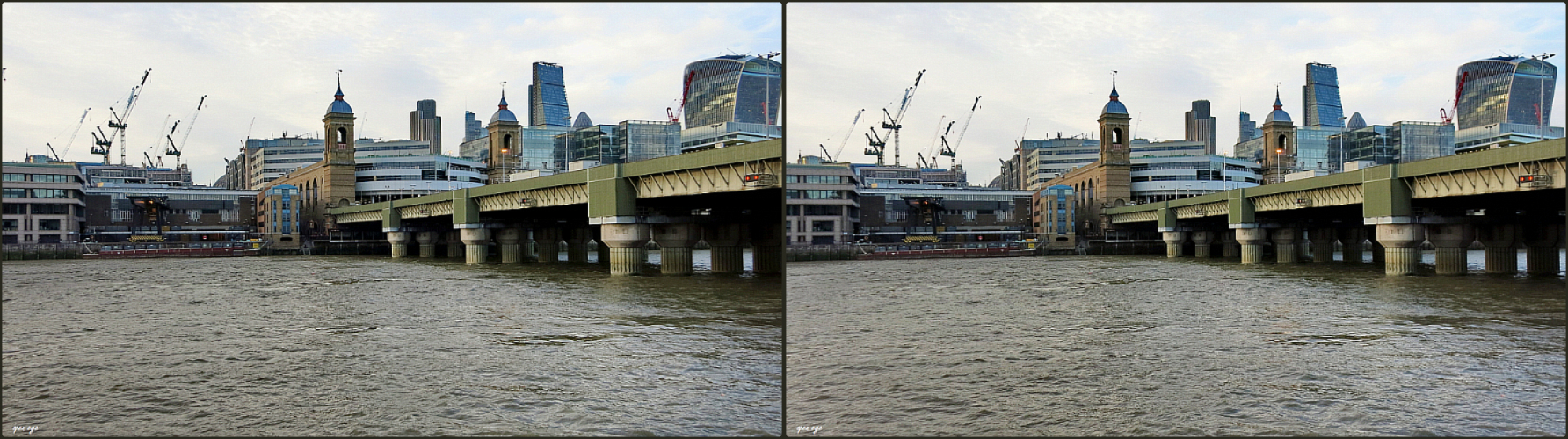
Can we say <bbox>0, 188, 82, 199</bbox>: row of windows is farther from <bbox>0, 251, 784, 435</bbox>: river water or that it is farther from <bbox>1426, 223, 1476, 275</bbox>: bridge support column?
<bbox>1426, 223, 1476, 275</bbox>: bridge support column

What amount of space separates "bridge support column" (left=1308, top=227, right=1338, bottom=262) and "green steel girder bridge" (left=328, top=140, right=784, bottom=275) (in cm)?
6538

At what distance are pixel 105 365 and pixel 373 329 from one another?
338 inches

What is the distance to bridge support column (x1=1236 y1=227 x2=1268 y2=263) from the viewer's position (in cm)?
9406

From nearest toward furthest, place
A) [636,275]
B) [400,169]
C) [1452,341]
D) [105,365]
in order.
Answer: [105,365], [1452,341], [636,275], [400,169]

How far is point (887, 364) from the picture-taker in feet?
77.7

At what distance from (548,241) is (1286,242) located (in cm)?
7656

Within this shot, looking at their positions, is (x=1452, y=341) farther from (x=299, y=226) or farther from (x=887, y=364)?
(x=299, y=226)

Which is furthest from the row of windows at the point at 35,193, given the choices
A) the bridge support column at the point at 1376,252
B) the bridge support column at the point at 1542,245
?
the bridge support column at the point at 1376,252

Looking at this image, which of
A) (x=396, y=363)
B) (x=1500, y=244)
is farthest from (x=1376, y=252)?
(x=396, y=363)

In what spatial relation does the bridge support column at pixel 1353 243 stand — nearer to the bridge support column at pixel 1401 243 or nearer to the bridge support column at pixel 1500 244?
the bridge support column at pixel 1500 244

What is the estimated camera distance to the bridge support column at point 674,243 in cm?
5866

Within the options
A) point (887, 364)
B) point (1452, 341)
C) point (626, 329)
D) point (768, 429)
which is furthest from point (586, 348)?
point (1452, 341)

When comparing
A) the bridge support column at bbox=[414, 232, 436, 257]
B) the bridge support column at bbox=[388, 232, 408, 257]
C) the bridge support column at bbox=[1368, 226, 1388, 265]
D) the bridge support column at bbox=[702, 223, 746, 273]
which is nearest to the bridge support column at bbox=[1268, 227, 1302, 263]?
the bridge support column at bbox=[1368, 226, 1388, 265]

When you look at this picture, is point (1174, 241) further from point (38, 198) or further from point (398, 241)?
point (38, 198)
